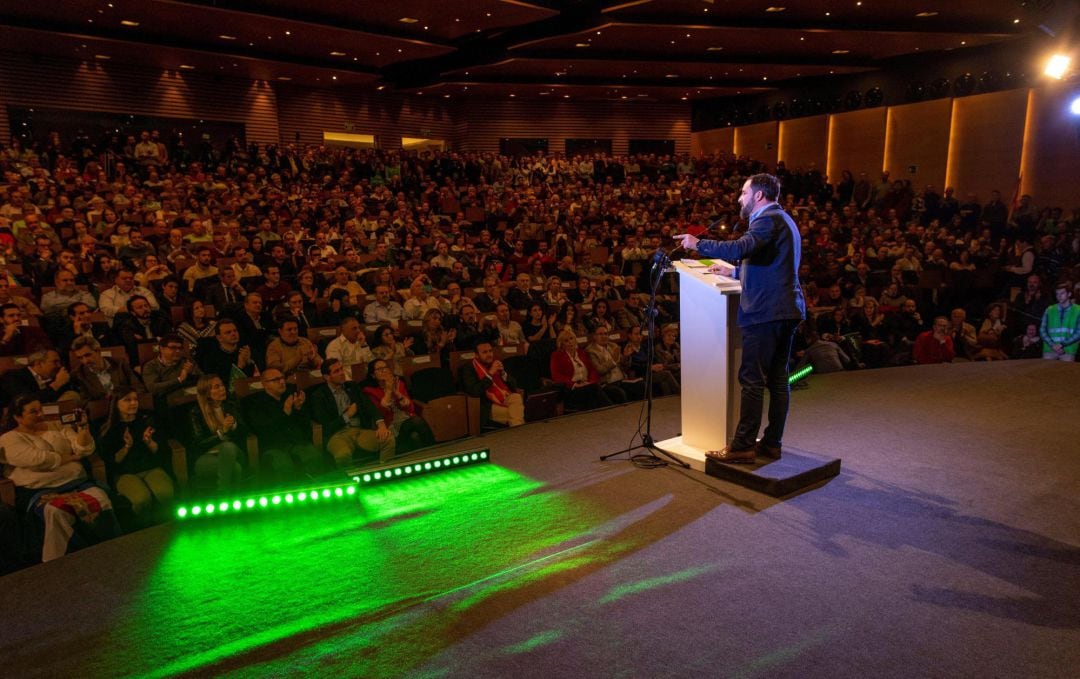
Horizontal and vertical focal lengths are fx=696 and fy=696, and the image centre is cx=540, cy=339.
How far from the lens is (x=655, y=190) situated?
1465 centimetres

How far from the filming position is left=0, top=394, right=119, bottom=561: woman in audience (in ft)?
9.58

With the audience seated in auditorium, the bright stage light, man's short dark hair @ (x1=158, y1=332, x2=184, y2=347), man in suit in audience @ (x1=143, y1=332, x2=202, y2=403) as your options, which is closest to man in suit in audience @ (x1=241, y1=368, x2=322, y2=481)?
man in suit in audience @ (x1=143, y1=332, x2=202, y2=403)

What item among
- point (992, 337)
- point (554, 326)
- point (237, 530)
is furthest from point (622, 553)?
point (992, 337)

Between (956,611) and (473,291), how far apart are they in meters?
5.36

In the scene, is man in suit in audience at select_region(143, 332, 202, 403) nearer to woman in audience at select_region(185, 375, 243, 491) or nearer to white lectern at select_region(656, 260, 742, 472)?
woman in audience at select_region(185, 375, 243, 491)

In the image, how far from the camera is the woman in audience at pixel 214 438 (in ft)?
11.3

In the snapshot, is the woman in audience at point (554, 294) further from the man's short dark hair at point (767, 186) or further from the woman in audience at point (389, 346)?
the man's short dark hair at point (767, 186)

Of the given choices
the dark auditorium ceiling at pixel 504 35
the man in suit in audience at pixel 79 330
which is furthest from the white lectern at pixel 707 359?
the dark auditorium ceiling at pixel 504 35

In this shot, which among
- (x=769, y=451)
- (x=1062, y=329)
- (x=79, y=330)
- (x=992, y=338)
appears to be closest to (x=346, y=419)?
(x=79, y=330)

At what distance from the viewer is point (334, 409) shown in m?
4.04

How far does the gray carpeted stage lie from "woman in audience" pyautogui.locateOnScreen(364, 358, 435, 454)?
3.02 feet

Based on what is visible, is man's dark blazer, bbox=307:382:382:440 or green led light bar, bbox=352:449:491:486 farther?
man's dark blazer, bbox=307:382:382:440

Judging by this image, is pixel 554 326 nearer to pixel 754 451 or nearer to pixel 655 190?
pixel 754 451

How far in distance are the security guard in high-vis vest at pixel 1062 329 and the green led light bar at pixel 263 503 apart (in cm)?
577
